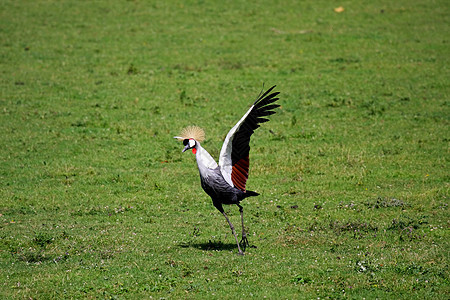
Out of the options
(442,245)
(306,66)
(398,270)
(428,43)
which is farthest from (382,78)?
(398,270)

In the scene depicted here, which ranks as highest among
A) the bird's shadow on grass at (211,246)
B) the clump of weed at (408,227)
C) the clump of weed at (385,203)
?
the bird's shadow on grass at (211,246)

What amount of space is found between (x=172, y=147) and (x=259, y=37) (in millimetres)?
12565

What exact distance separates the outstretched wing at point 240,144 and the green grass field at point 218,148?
1.43 m

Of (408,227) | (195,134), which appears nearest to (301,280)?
(195,134)

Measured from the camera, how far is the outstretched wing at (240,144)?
973 centimetres

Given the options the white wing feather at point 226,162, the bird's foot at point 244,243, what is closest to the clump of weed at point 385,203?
the bird's foot at point 244,243

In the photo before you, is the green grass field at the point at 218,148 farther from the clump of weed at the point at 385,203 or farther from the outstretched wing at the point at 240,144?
the outstretched wing at the point at 240,144

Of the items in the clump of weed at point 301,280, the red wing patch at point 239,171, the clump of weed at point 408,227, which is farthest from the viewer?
the clump of weed at point 408,227

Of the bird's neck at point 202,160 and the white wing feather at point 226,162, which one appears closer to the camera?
the white wing feather at point 226,162

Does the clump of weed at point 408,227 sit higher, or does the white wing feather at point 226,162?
the white wing feather at point 226,162

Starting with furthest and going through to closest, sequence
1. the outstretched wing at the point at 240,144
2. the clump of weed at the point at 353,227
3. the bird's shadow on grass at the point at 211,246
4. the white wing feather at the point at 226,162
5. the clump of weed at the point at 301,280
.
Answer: the clump of weed at the point at 353,227 → the bird's shadow on grass at the point at 211,246 → the white wing feather at the point at 226,162 → the outstretched wing at the point at 240,144 → the clump of weed at the point at 301,280

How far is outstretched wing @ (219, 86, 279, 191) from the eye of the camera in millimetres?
9734

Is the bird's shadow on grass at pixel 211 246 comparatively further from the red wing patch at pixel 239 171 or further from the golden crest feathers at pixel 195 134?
the golden crest feathers at pixel 195 134

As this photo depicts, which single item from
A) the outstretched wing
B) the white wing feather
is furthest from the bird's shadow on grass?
the white wing feather
